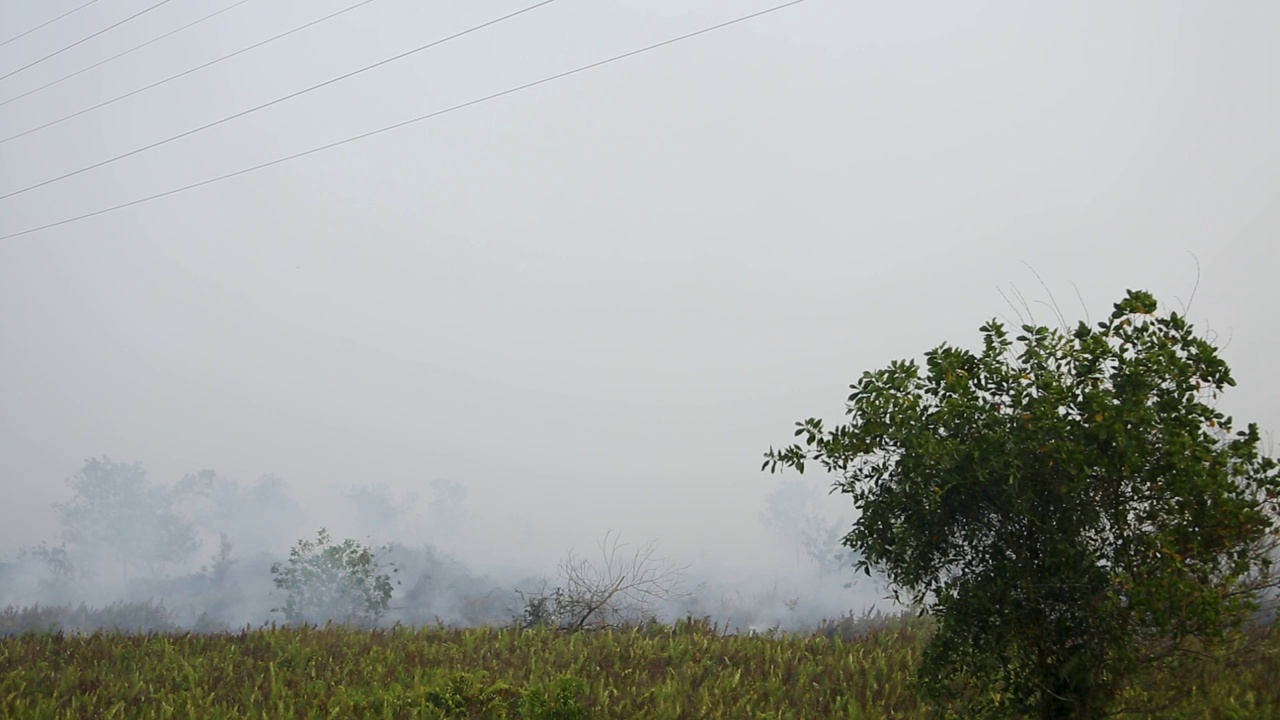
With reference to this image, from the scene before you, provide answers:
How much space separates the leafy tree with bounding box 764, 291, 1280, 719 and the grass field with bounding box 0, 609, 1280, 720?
1043 mm

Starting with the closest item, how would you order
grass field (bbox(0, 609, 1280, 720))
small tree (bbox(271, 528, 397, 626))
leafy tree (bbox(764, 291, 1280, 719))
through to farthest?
1. leafy tree (bbox(764, 291, 1280, 719))
2. grass field (bbox(0, 609, 1280, 720))
3. small tree (bbox(271, 528, 397, 626))

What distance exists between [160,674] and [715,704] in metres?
7.61

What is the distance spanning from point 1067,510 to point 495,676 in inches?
325

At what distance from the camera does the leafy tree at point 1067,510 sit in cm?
838

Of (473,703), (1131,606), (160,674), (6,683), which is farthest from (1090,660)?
(6,683)

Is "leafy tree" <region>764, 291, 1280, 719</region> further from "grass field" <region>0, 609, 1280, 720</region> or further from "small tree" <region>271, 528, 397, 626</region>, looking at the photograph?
"small tree" <region>271, 528, 397, 626</region>

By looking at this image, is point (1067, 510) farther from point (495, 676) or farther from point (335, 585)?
point (335, 585)

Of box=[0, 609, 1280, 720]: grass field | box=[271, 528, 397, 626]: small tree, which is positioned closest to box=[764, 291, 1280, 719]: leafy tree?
box=[0, 609, 1280, 720]: grass field

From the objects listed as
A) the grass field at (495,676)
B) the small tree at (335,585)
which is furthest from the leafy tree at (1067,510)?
the small tree at (335,585)

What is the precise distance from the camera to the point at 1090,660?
868cm

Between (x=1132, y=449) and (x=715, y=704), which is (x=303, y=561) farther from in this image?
(x=1132, y=449)

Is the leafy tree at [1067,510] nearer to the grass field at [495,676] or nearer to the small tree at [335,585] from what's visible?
the grass field at [495,676]

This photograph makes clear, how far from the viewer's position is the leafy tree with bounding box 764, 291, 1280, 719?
838 cm

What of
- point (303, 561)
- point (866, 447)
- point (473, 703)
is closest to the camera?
point (866, 447)
